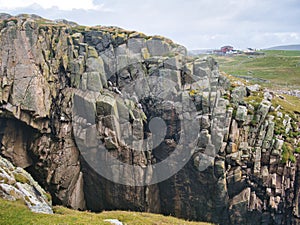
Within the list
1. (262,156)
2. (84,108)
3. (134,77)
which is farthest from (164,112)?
(262,156)

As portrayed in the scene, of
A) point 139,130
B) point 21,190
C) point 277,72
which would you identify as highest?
point 277,72

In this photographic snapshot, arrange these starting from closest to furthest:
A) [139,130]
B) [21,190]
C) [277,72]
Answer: [21,190]
[139,130]
[277,72]

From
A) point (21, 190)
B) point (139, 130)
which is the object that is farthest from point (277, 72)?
point (21, 190)

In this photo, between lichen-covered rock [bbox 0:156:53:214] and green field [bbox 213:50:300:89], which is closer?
lichen-covered rock [bbox 0:156:53:214]

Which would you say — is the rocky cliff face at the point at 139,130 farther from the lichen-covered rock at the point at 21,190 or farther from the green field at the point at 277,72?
the green field at the point at 277,72

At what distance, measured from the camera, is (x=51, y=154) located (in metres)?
45.5

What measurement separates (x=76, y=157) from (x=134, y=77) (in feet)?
58.1

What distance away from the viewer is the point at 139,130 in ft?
146

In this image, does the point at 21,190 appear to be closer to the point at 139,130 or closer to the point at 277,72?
the point at 139,130

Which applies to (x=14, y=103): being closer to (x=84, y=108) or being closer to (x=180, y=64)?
(x=84, y=108)

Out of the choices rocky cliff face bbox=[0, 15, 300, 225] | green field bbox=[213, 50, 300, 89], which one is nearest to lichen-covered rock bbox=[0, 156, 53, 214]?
rocky cliff face bbox=[0, 15, 300, 225]

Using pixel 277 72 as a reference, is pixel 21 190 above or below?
below

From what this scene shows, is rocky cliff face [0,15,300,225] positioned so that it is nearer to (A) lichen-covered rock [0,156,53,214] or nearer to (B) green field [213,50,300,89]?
(A) lichen-covered rock [0,156,53,214]

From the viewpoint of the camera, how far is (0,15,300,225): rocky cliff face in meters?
41.0
